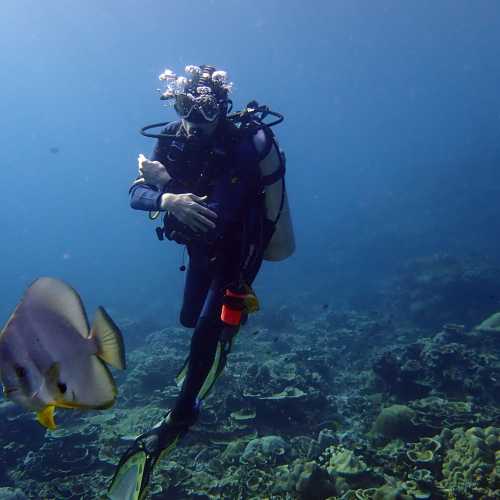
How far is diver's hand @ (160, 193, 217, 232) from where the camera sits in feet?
11.5

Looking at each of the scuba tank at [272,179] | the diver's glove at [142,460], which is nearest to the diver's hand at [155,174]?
the scuba tank at [272,179]

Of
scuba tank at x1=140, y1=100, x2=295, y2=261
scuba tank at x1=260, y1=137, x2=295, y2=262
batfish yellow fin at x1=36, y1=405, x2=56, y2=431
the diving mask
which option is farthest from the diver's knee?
batfish yellow fin at x1=36, y1=405, x2=56, y2=431

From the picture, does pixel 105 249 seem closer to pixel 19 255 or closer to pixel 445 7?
pixel 19 255

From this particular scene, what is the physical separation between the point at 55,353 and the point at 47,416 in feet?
0.87

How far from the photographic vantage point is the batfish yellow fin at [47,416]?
1641mm

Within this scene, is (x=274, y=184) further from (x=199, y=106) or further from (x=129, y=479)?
(x=129, y=479)

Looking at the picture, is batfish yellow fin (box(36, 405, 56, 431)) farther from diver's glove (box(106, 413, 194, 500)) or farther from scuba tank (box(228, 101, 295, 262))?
scuba tank (box(228, 101, 295, 262))

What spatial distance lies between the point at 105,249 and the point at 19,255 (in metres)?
41.6

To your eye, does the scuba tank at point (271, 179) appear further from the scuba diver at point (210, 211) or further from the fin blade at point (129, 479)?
the fin blade at point (129, 479)

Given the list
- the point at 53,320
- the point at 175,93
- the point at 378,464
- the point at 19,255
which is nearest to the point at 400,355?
the point at 378,464

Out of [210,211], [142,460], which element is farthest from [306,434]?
[210,211]

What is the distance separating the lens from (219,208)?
3.80 m

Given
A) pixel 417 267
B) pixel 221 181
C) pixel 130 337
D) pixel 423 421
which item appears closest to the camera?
pixel 221 181

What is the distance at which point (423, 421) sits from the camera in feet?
20.8
